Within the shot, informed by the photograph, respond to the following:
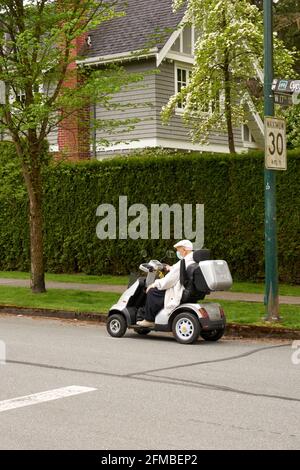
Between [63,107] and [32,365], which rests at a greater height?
[63,107]

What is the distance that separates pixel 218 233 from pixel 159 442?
13.7 metres

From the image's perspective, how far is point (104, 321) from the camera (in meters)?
14.4

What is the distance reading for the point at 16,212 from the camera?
78.4ft

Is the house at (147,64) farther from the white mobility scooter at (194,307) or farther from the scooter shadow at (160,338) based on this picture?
the white mobility scooter at (194,307)

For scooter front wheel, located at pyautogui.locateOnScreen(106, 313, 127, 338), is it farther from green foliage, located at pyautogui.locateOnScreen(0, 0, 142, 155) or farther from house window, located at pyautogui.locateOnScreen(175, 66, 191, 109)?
house window, located at pyautogui.locateOnScreen(175, 66, 191, 109)

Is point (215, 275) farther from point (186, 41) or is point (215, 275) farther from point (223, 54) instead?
point (186, 41)

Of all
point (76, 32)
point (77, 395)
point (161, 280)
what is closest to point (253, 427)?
point (77, 395)

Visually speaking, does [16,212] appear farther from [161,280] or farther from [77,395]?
[77,395]

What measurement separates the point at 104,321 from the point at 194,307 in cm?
321

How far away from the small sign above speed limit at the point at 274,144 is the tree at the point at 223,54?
29.8 feet

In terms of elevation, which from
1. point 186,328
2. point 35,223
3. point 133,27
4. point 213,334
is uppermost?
point 133,27

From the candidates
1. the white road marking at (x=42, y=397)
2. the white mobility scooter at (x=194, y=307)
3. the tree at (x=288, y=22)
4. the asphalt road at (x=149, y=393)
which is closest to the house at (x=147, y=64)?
the tree at (x=288, y=22)

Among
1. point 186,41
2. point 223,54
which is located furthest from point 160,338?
point 186,41

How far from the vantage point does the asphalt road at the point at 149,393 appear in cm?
630
